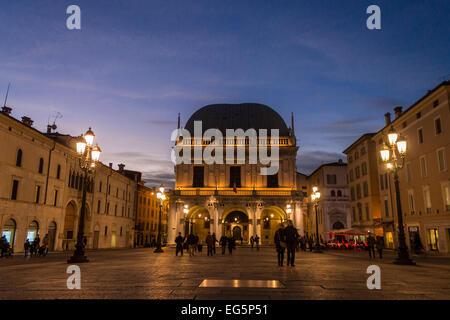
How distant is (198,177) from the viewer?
51.8m

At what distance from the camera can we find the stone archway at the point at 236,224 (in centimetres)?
5006

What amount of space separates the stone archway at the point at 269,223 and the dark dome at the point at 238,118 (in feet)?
42.7

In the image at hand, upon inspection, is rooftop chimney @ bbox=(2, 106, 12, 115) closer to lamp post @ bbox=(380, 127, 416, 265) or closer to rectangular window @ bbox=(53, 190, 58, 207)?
rectangular window @ bbox=(53, 190, 58, 207)

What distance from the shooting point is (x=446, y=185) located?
88.4 feet

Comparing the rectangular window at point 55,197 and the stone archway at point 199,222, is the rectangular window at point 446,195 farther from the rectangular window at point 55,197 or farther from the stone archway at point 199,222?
the rectangular window at point 55,197

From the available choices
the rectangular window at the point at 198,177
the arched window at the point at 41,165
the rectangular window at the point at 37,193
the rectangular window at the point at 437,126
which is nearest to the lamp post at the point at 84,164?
the rectangular window at the point at 37,193

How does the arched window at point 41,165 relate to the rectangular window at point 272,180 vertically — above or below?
below

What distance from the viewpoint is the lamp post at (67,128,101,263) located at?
15802mm

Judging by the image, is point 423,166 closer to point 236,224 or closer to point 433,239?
point 433,239

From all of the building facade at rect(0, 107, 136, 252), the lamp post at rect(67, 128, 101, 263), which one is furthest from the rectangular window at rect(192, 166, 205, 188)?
the lamp post at rect(67, 128, 101, 263)

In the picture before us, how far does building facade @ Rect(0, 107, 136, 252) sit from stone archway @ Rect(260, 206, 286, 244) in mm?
22225

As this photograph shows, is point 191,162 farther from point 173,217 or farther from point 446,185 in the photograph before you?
point 446,185

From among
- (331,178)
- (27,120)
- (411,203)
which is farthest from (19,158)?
(331,178)
